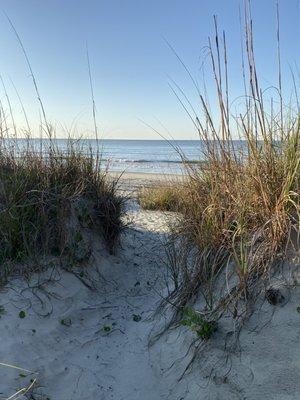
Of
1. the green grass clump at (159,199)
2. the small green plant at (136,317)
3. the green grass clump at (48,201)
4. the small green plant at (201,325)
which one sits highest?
the green grass clump at (48,201)

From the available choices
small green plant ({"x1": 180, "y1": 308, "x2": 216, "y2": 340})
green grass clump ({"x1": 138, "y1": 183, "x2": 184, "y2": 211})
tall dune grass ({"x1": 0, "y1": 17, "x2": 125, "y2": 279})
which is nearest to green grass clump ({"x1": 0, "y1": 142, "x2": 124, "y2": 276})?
tall dune grass ({"x1": 0, "y1": 17, "x2": 125, "y2": 279})

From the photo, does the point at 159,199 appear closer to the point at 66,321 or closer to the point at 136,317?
the point at 136,317

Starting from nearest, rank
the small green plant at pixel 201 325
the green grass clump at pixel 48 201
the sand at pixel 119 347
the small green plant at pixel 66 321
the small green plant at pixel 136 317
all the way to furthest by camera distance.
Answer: the sand at pixel 119 347 → the small green plant at pixel 201 325 → the small green plant at pixel 66 321 → the small green plant at pixel 136 317 → the green grass clump at pixel 48 201

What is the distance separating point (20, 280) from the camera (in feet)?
11.6

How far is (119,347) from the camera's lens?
3217 millimetres

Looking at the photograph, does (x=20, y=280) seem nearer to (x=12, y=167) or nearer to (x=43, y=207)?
(x=43, y=207)

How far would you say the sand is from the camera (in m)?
2.42

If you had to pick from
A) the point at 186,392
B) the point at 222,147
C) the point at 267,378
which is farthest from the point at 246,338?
the point at 222,147

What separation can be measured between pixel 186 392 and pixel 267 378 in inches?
19.3

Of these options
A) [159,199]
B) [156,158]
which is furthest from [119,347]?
[156,158]

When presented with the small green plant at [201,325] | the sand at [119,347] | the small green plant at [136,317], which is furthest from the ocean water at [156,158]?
the small green plant at [201,325]

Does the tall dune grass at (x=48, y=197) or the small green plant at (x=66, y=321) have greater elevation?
the tall dune grass at (x=48, y=197)

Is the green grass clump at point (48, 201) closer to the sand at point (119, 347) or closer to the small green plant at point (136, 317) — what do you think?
the sand at point (119, 347)

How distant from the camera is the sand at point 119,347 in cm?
242
